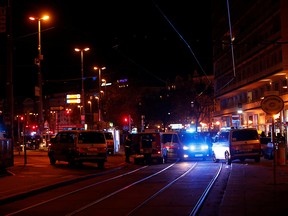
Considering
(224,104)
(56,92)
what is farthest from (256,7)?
(56,92)

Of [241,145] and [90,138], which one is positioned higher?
[90,138]

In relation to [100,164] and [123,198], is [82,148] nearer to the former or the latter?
[100,164]

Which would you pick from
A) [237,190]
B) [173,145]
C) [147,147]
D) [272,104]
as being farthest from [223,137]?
[237,190]

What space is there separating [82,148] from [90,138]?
824 mm

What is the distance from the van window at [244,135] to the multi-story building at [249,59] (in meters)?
11.1

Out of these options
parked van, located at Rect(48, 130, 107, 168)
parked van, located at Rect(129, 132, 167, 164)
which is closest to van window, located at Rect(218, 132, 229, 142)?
parked van, located at Rect(129, 132, 167, 164)

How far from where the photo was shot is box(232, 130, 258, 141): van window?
32.1m

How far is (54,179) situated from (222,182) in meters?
6.54

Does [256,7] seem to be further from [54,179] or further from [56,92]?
[56,92]

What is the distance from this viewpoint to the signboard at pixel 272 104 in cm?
1825

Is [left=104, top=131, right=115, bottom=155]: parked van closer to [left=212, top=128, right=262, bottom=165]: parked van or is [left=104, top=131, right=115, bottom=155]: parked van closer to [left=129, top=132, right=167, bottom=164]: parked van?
[left=129, top=132, right=167, bottom=164]: parked van

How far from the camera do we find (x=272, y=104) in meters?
18.4

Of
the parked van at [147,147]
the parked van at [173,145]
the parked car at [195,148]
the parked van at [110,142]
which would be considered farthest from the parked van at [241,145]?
the parked van at [110,142]

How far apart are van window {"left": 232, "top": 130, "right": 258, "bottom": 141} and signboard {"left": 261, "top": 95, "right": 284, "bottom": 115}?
45.3 feet
